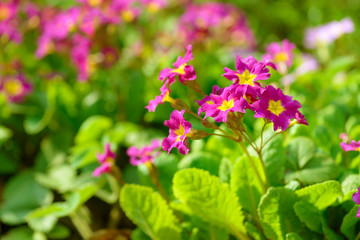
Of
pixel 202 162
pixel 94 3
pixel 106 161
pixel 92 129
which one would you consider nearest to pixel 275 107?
pixel 202 162

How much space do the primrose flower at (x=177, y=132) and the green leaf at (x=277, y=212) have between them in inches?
11.5

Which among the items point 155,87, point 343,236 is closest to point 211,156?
point 343,236

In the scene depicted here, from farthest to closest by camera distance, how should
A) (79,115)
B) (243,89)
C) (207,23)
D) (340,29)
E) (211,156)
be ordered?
(340,29), (207,23), (79,115), (211,156), (243,89)

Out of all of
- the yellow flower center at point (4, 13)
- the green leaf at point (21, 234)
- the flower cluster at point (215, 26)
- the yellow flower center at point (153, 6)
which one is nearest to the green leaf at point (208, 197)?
the green leaf at point (21, 234)

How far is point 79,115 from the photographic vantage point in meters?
2.37

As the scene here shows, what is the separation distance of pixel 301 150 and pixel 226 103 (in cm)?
46

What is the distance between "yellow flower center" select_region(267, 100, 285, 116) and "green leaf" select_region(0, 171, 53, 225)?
4.26 ft

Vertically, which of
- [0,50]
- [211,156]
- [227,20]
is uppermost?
[0,50]

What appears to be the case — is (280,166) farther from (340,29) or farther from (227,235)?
(340,29)

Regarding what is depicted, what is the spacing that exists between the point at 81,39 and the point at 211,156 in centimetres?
112

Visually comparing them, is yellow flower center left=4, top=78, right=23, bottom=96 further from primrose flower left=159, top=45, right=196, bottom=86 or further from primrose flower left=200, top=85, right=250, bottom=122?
primrose flower left=200, top=85, right=250, bottom=122

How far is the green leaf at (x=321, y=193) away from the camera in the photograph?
1.21 metres

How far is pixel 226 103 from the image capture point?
43.8 inches

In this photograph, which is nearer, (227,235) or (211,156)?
(227,235)
